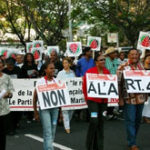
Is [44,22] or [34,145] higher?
[44,22]

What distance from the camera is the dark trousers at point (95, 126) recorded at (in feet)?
30.3

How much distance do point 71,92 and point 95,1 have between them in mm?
8171

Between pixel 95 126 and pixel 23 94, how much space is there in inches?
178

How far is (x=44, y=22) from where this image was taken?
3031cm

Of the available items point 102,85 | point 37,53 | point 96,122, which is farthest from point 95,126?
point 37,53

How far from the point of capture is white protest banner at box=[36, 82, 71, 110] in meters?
9.13

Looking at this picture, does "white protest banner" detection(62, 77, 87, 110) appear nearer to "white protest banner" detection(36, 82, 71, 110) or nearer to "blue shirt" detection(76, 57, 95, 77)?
"blue shirt" detection(76, 57, 95, 77)

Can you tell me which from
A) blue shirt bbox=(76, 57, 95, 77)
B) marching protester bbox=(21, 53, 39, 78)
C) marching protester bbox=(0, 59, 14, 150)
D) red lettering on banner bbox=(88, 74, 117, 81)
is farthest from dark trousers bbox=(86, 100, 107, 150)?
blue shirt bbox=(76, 57, 95, 77)

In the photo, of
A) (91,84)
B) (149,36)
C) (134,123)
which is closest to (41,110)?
(91,84)

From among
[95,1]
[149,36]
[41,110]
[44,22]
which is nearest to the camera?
[41,110]

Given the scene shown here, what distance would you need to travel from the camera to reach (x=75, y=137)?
11.8 m

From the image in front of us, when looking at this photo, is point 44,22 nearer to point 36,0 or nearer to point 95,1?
point 36,0

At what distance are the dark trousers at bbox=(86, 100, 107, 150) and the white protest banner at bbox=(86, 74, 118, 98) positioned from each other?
0.61ft

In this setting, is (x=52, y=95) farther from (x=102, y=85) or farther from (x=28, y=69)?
(x=28, y=69)
